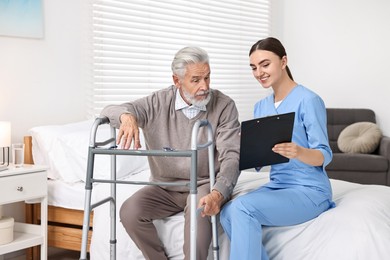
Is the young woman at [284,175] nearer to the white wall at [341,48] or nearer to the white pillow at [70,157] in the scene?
the white pillow at [70,157]

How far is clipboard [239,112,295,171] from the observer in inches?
83.6

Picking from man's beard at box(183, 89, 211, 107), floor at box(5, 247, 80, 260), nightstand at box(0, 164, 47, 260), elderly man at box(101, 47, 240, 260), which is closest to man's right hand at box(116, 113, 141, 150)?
elderly man at box(101, 47, 240, 260)

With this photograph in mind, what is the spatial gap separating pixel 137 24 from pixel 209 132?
7.19 ft

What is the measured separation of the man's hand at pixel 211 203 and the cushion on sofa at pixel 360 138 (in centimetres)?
322

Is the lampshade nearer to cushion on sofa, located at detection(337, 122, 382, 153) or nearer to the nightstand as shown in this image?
the nightstand

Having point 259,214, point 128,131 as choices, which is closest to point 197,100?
point 128,131

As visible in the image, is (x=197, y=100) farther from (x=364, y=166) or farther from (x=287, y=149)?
(x=364, y=166)

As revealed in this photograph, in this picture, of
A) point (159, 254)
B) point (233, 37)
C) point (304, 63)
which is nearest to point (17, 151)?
point (159, 254)

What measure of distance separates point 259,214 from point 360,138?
10.9ft

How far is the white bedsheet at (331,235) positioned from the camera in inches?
83.3

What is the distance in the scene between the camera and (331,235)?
218cm

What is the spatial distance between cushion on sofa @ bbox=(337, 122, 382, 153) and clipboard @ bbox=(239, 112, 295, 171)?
322cm

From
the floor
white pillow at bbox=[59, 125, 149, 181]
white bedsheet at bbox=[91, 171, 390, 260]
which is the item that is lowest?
the floor

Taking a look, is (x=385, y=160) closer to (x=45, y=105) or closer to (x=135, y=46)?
(x=135, y=46)
